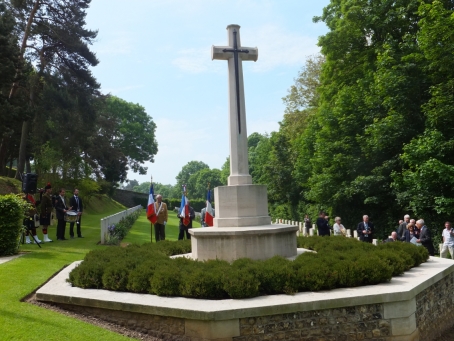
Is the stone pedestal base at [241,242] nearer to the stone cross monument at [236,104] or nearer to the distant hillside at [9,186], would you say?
the stone cross monument at [236,104]

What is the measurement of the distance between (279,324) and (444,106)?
14.3 m

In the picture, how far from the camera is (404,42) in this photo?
19953 millimetres

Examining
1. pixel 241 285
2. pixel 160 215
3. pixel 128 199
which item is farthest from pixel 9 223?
pixel 128 199

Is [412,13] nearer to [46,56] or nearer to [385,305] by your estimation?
[385,305]

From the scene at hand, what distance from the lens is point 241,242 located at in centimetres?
865

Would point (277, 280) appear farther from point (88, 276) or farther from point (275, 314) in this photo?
point (88, 276)

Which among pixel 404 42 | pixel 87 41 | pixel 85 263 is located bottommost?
pixel 85 263

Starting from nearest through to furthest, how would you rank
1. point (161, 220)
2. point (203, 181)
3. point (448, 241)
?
point (448, 241) < point (161, 220) < point (203, 181)

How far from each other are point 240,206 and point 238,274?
9.42 feet

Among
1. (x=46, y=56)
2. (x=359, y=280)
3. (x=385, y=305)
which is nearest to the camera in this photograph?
(x=385, y=305)

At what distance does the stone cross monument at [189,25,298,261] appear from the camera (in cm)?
867

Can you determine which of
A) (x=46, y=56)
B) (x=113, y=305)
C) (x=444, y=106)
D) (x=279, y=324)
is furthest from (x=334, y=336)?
(x=46, y=56)

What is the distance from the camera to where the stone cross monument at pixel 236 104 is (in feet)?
32.5

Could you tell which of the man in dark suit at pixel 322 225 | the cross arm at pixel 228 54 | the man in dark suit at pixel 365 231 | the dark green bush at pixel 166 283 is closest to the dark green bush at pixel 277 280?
the dark green bush at pixel 166 283
